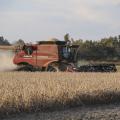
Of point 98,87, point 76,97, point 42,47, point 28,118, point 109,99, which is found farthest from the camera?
point 42,47

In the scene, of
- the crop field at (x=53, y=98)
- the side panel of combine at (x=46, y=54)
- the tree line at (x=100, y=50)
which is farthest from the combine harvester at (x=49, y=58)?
the tree line at (x=100, y=50)

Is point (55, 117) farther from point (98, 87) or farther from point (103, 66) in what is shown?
point (103, 66)

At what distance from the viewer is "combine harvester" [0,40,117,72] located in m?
27.5

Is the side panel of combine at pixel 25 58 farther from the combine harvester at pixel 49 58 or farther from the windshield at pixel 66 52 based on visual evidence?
the windshield at pixel 66 52

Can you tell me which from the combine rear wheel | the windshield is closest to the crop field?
the combine rear wheel

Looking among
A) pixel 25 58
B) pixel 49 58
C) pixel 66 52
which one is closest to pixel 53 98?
pixel 49 58

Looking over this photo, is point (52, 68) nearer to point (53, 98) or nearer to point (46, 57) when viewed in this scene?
point (46, 57)

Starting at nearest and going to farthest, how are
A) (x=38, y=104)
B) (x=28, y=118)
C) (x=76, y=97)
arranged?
(x=28, y=118)
(x=38, y=104)
(x=76, y=97)

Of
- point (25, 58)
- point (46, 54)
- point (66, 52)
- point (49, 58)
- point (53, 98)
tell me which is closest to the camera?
point (53, 98)

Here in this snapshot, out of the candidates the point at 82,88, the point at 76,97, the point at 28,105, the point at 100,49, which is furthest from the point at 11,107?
the point at 100,49

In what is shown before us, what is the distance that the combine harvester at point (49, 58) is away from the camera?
2745cm

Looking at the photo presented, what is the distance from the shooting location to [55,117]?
10.0 metres

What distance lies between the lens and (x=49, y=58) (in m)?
27.5

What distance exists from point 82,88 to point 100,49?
45.1 metres
